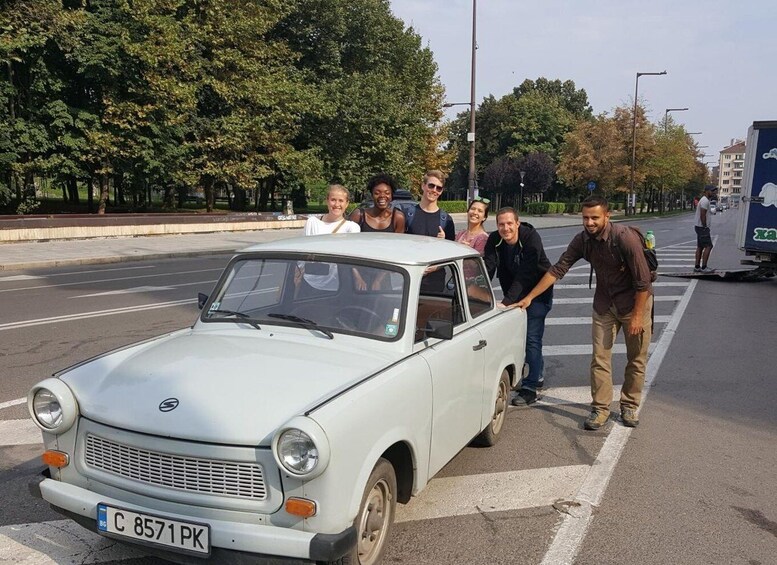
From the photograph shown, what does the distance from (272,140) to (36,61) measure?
1083 centimetres

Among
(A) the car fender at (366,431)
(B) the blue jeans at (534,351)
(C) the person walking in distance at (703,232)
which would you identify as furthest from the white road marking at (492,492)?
(C) the person walking in distance at (703,232)

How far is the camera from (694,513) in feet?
13.5

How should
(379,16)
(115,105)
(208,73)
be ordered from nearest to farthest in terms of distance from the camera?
(115,105)
(208,73)
(379,16)

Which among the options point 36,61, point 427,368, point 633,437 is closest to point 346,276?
point 427,368

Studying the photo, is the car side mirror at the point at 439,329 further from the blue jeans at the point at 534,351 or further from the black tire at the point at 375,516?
the blue jeans at the point at 534,351

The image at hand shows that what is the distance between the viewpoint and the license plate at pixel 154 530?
9.13 feet

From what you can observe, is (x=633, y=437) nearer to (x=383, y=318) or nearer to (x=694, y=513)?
(x=694, y=513)

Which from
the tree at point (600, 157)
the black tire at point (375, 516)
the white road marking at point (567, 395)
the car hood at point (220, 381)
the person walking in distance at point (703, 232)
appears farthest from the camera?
the tree at point (600, 157)

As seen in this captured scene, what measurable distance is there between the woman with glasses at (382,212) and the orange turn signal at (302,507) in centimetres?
389

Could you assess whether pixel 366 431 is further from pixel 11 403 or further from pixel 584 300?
pixel 584 300

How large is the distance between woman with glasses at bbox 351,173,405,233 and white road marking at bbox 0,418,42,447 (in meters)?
3.27

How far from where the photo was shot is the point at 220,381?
3.17 m

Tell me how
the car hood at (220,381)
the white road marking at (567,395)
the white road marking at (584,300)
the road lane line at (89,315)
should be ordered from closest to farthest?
the car hood at (220,381) < the white road marking at (567,395) < the road lane line at (89,315) < the white road marking at (584,300)

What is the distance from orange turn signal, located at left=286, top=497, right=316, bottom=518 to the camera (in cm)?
277
